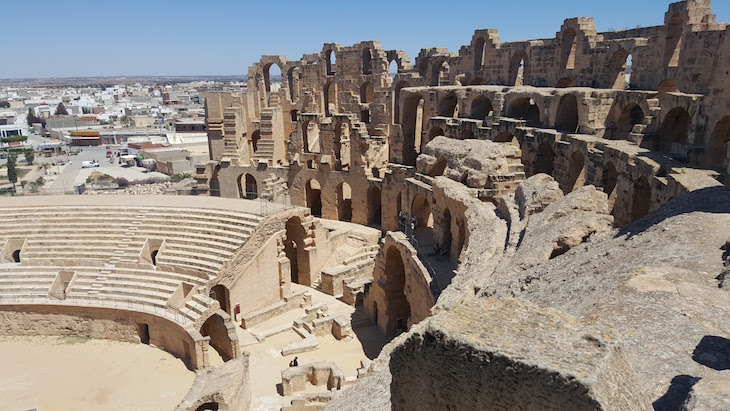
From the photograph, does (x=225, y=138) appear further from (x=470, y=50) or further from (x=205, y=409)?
(x=205, y=409)

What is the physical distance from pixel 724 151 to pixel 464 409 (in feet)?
35.0

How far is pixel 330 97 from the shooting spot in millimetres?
31188

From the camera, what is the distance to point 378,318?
632 inches

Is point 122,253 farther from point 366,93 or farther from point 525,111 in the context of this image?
point 366,93

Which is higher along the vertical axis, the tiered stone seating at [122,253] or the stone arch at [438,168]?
the stone arch at [438,168]

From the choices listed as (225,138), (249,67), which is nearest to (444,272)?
(225,138)

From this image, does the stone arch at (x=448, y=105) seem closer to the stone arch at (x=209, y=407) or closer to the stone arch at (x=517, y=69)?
the stone arch at (x=517, y=69)

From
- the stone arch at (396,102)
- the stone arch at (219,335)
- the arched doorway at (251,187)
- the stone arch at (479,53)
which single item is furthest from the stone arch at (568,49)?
the stone arch at (219,335)

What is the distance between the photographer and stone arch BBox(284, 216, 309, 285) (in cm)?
1878

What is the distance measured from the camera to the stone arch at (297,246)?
18.8m

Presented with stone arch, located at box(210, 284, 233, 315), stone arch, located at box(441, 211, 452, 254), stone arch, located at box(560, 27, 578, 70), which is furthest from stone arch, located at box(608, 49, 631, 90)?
stone arch, located at box(210, 284, 233, 315)

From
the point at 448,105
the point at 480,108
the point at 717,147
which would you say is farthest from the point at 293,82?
the point at 717,147

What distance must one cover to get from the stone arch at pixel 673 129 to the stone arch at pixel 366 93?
1777cm

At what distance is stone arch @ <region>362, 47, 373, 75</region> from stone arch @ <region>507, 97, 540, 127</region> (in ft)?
37.1
